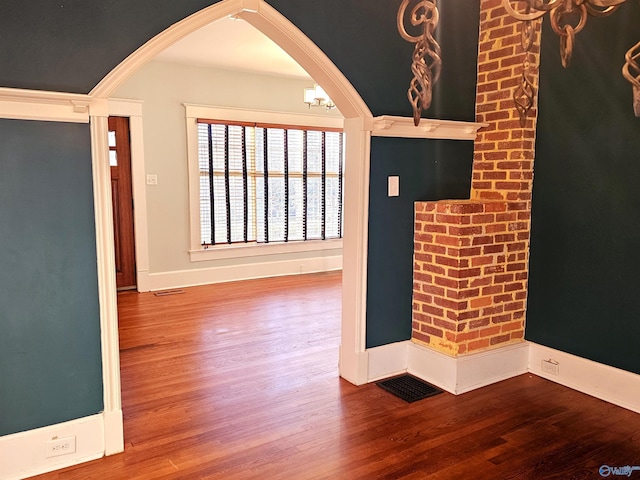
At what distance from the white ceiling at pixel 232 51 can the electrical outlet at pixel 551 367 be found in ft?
10.8

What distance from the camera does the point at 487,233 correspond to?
122 inches

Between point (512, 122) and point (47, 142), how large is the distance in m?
2.68

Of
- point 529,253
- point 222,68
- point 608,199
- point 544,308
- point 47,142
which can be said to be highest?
point 222,68

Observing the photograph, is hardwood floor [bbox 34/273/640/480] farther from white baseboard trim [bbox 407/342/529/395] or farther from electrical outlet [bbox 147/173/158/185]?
electrical outlet [bbox 147/173/158/185]

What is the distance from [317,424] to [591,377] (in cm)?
169

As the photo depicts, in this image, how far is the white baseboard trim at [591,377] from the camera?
284 cm

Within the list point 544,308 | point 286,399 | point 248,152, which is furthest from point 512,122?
point 248,152

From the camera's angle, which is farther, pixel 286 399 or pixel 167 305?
pixel 167 305

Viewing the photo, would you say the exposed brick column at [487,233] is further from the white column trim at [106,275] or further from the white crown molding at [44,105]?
the white crown molding at [44,105]

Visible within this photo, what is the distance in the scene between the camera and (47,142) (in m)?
2.09

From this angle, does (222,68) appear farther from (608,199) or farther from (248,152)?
(608,199)

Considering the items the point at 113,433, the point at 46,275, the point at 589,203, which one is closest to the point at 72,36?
the point at 46,275

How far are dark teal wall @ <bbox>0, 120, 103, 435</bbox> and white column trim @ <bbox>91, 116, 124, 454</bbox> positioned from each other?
0.03 meters

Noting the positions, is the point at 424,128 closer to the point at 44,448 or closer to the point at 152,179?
the point at 44,448
